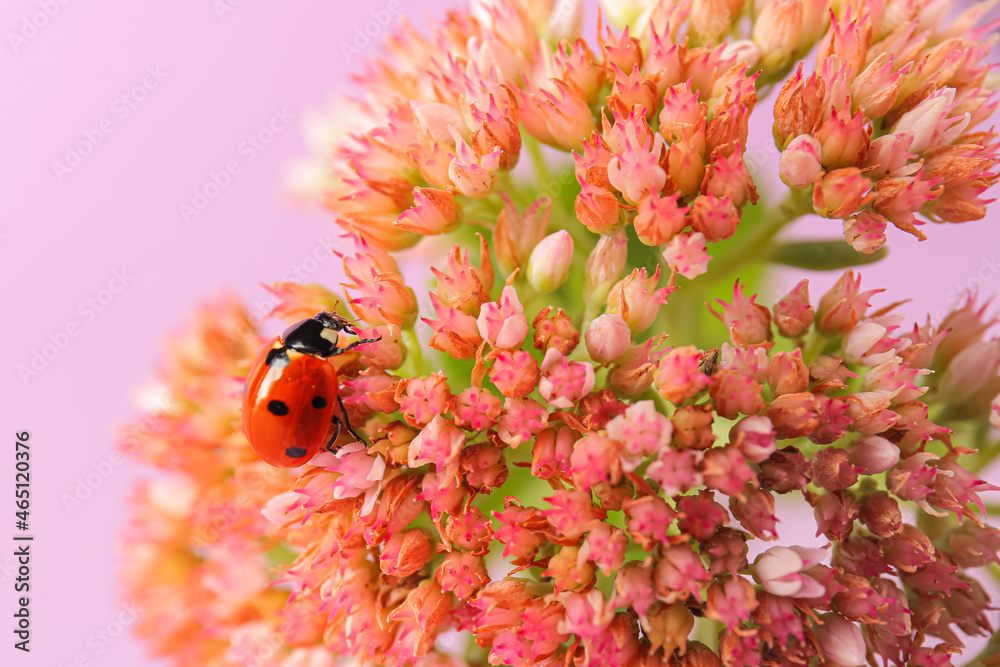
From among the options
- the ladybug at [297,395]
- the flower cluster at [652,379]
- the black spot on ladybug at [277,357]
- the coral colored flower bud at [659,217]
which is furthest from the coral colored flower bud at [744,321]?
the black spot on ladybug at [277,357]

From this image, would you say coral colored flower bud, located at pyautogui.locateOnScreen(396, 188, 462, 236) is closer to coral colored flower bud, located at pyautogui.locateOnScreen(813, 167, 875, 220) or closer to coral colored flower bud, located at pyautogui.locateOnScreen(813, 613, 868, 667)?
coral colored flower bud, located at pyautogui.locateOnScreen(813, 167, 875, 220)

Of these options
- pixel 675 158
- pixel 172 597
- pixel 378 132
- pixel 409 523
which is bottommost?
pixel 172 597

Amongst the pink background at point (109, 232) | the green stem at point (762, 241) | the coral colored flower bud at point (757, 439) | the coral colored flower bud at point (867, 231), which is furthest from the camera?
the pink background at point (109, 232)

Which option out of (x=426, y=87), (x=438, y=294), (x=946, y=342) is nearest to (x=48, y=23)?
(x=426, y=87)

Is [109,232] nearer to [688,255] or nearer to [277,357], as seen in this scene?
[277,357]

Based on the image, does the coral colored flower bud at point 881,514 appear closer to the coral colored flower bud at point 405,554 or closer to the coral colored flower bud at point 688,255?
the coral colored flower bud at point 688,255

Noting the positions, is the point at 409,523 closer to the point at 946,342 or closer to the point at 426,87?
the point at 426,87
